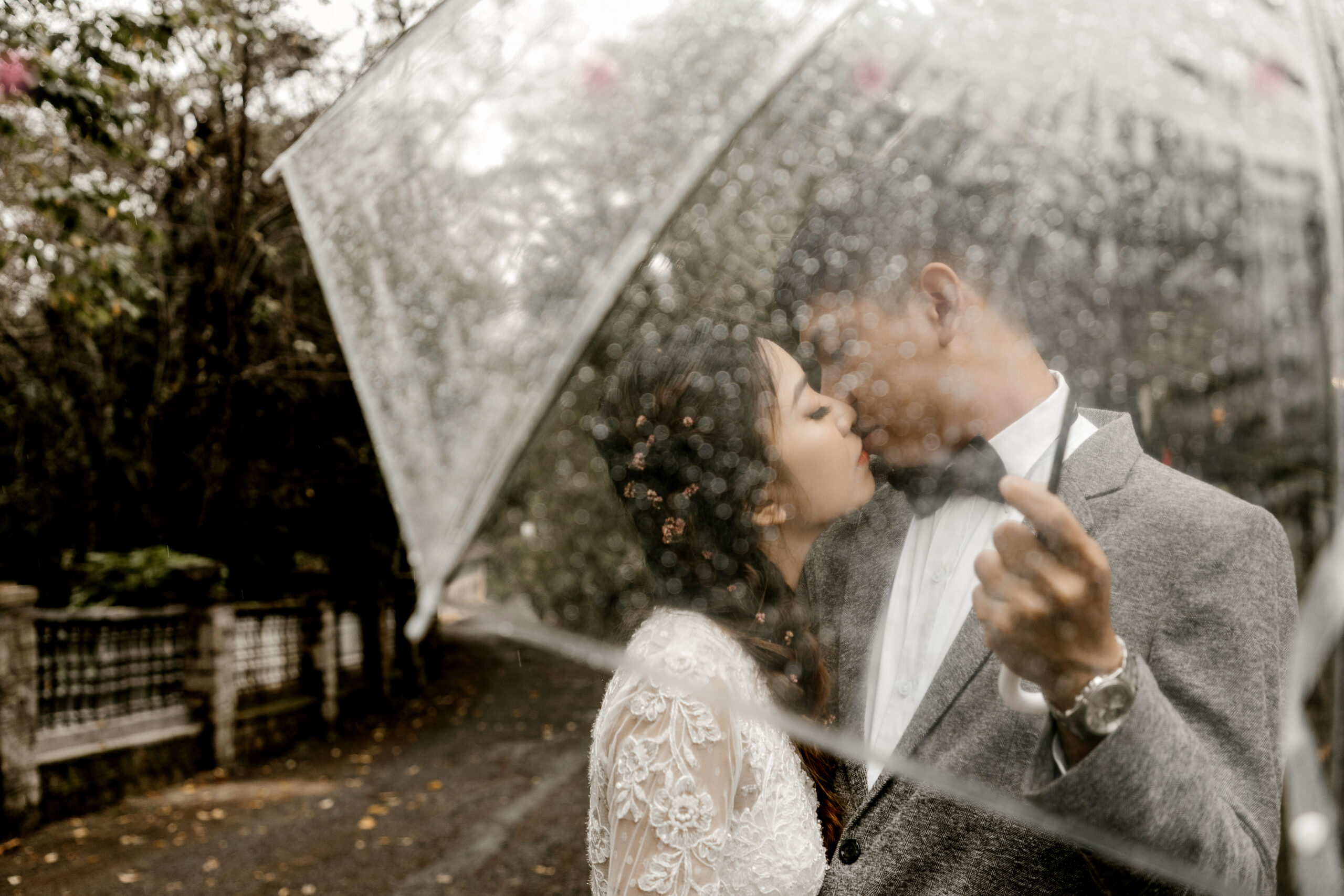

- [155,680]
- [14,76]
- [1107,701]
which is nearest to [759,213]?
[1107,701]

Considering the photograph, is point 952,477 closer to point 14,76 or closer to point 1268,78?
point 1268,78

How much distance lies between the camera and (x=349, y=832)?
6789mm

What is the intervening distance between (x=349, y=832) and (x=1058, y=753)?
23.7ft

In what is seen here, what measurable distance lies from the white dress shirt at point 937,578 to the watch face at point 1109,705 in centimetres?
16

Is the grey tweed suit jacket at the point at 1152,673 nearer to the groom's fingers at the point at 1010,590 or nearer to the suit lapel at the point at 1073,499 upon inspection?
the suit lapel at the point at 1073,499

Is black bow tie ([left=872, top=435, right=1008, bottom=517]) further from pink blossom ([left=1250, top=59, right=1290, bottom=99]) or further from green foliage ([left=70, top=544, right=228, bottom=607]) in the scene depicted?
green foliage ([left=70, top=544, right=228, bottom=607])

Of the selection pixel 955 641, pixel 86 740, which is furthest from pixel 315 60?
pixel 955 641

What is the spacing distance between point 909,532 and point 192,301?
32.9 ft

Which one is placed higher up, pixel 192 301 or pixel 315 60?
pixel 315 60

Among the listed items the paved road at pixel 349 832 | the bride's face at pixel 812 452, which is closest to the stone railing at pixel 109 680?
the paved road at pixel 349 832

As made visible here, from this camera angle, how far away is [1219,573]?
0.86m

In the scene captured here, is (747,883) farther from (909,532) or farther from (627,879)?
(909,532)

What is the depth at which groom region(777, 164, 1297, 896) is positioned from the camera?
714 mm

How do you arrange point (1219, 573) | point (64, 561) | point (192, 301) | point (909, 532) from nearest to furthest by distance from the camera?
point (1219, 573)
point (909, 532)
point (192, 301)
point (64, 561)
